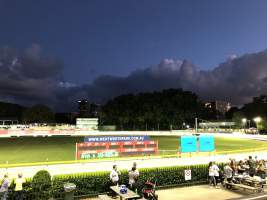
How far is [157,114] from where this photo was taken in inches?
4993

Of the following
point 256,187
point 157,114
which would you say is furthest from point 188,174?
point 157,114

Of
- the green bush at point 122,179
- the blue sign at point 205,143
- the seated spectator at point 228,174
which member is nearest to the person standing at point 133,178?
the green bush at point 122,179

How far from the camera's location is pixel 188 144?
3183cm

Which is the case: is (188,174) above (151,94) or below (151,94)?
below

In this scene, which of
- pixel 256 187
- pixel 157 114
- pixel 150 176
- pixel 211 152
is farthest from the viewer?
pixel 157 114

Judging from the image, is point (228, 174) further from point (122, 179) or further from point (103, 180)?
point (103, 180)

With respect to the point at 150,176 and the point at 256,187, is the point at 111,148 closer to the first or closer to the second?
the point at 150,176

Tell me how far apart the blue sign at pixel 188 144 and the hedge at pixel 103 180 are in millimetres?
10004

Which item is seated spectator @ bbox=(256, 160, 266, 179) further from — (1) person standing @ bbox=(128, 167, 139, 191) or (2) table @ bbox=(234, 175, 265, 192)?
(1) person standing @ bbox=(128, 167, 139, 191)

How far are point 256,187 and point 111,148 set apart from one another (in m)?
14.2

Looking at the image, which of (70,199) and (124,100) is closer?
(70,199)

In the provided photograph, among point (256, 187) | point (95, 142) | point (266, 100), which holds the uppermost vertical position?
point (266, 100)

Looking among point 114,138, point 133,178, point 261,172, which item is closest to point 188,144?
point 114,138

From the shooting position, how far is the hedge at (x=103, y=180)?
52.3 feet
